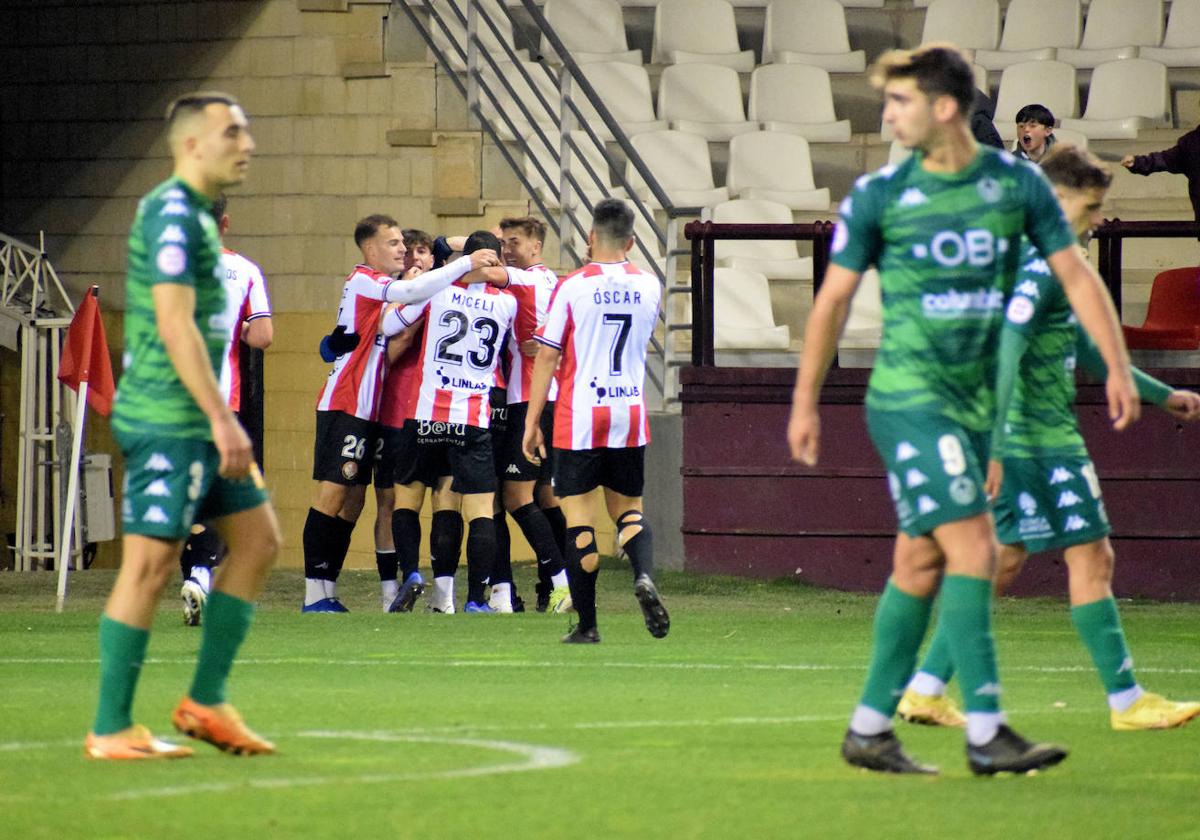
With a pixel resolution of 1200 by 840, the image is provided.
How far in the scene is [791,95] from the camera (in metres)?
18.1

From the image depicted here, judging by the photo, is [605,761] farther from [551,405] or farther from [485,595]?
[551,405]

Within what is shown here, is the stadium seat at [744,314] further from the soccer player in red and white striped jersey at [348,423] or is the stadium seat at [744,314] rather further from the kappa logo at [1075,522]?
the kappa logo at [1075,522]

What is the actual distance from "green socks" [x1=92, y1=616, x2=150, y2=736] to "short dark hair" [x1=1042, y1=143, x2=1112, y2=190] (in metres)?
3.10

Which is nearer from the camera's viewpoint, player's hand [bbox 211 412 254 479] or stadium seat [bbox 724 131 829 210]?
player's hand [bbox 211 412 254 479]

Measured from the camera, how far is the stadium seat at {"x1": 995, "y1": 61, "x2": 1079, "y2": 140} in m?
17.5

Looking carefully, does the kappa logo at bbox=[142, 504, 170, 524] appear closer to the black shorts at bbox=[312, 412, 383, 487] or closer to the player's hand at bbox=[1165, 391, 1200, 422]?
the player's hand at bbox=[1165, 391, 1200, 422]

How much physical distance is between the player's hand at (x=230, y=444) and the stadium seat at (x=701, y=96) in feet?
41.2

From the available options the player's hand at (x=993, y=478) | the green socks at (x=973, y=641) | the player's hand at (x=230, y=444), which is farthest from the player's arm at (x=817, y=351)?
the player's hand at (x=230, y=444)

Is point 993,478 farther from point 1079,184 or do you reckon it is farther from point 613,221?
point 613,221

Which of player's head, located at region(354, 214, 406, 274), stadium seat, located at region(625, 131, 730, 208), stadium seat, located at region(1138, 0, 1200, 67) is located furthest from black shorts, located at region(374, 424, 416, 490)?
stadium seat, located at region(1138, 0, 1200, 67)

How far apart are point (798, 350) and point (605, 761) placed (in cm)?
973

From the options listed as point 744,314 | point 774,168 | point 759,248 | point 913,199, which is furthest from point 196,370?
point 774,168

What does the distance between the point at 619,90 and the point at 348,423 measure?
20.1 ft

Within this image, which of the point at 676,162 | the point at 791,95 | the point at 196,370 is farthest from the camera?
the point at 791,95
